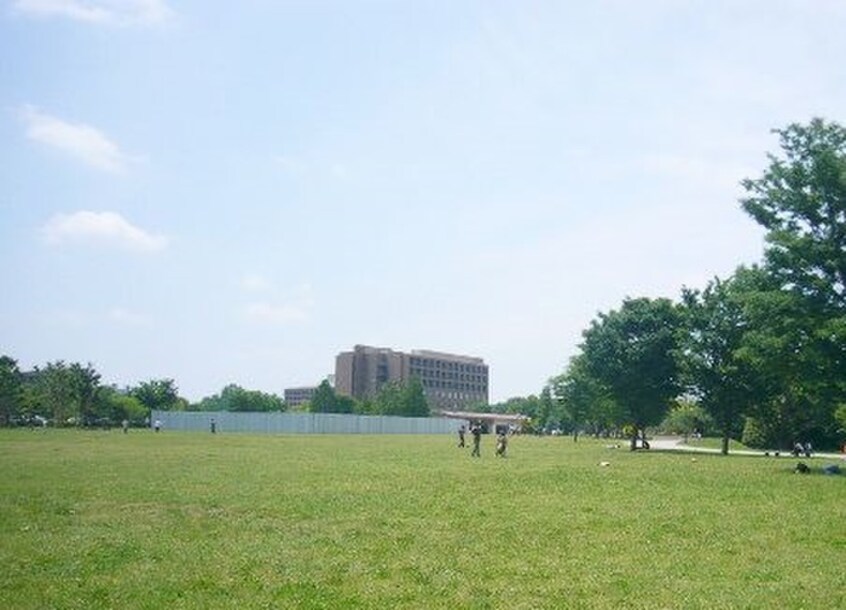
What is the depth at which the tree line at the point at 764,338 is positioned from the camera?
4409 centimetres

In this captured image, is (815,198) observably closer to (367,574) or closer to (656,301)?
(656,301)

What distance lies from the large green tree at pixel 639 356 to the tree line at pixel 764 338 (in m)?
0.10

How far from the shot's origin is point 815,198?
147ft

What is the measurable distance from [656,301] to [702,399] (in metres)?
13.7

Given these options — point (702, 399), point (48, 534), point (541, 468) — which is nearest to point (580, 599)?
point (48, 534)

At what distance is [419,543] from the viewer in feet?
58.3

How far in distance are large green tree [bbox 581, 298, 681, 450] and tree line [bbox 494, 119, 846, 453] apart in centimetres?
10

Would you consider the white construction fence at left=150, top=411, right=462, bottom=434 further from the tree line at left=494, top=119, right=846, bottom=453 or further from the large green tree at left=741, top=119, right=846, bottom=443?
the large green tree at left=741, top=119, right=846, bottom=443

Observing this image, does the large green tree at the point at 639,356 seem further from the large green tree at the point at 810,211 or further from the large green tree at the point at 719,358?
the large green tree at the point at 810,211

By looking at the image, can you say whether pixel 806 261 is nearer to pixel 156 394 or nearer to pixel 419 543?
pixel 419 543

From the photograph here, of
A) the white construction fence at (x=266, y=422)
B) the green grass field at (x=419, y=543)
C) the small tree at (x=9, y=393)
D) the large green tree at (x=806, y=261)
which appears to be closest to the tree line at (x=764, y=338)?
the large green tree at (x=806, y=261)

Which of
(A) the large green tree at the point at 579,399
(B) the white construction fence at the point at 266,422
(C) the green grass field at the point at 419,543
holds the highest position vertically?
(A) the large green tree at the point at 579,399

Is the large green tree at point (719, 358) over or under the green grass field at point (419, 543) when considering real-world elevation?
over

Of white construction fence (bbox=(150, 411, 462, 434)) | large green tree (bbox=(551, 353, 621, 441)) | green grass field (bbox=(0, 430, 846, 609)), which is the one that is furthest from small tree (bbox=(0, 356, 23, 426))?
green grass field (bbox=(0, 430, 846, 609))
